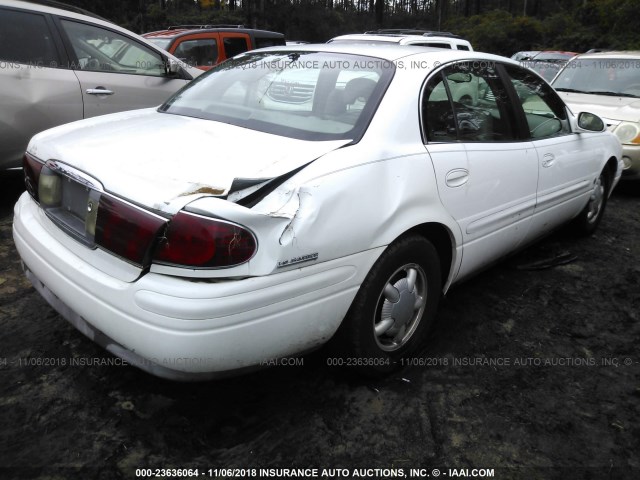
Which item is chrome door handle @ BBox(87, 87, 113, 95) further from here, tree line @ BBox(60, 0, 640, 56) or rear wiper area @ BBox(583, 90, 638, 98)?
tree line @ BBox(60, 0, 640, 56)

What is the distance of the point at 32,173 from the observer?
250cm

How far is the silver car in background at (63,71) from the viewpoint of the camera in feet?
14.2

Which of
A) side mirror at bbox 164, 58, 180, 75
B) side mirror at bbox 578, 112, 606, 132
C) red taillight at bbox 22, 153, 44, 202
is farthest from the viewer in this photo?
side mirror at bbox 164, 58, 180, 75

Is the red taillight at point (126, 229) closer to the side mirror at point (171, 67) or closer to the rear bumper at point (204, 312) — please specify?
the rear bumper at point (204, 312)

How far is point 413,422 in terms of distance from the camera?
7.59 feet

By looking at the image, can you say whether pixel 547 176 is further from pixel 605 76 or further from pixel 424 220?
pixel 605 76

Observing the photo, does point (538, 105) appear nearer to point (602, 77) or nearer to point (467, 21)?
point (602, 77)

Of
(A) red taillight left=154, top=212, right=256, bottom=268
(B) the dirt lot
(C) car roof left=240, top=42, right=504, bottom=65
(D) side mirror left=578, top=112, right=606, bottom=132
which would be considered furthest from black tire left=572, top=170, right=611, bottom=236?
(A) red taillight left=154, top=212, right=256, bottom=268

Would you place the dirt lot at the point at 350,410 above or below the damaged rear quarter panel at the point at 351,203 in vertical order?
below

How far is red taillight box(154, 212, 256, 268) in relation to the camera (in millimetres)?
1791

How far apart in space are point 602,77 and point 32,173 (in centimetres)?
720

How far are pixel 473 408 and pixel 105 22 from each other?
15.3 ft

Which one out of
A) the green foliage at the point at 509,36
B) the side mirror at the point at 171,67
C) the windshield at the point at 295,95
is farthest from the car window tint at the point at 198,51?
the green foliage at the point at 509,36

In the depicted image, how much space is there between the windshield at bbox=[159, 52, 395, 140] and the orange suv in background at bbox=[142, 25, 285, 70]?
17.5 ft
